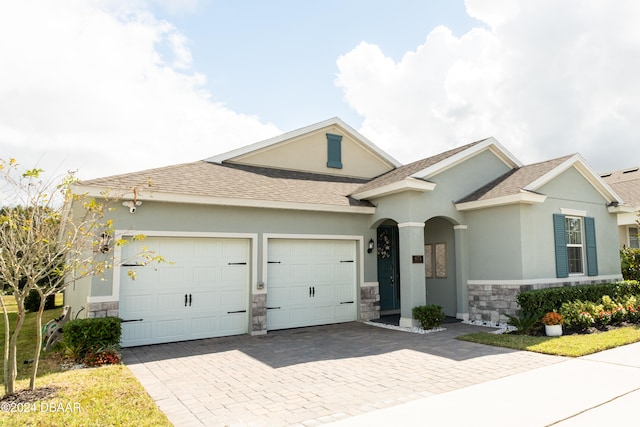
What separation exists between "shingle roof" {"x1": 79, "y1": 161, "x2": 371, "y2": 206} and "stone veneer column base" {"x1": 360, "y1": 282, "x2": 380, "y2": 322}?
102 inches

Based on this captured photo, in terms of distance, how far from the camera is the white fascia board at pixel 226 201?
27.6ft

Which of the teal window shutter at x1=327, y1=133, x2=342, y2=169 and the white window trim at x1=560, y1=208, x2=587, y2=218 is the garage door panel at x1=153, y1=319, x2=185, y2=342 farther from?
the white window trim at x1=560, y1=208, x2=587, y2=218

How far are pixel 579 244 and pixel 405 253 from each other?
235 inches

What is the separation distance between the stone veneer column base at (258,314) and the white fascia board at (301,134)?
5148mm

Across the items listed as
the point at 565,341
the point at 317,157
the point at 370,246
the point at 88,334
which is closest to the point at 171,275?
the point at 88,334

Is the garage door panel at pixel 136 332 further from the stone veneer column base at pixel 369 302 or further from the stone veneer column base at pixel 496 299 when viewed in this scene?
the stone veneer column base at pixel 496 299

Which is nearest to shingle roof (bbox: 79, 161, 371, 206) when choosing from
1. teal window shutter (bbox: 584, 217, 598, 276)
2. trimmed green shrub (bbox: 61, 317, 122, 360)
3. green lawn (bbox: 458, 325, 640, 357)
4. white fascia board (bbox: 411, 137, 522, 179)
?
white fascia board (bbox: 411, 137, 522, 179)

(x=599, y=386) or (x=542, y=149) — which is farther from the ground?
(x=542, y=149)

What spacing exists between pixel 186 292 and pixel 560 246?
1057 centimetres

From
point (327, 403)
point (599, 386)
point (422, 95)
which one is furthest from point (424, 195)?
point (327, 403)

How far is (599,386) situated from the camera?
548 centimetres

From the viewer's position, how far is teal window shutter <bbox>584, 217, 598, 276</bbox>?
1194 cm

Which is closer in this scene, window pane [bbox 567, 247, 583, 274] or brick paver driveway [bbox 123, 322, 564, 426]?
brick paver driveway [bbox 123, 322, 564, 426]

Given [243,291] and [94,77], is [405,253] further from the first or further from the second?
[94,77]
